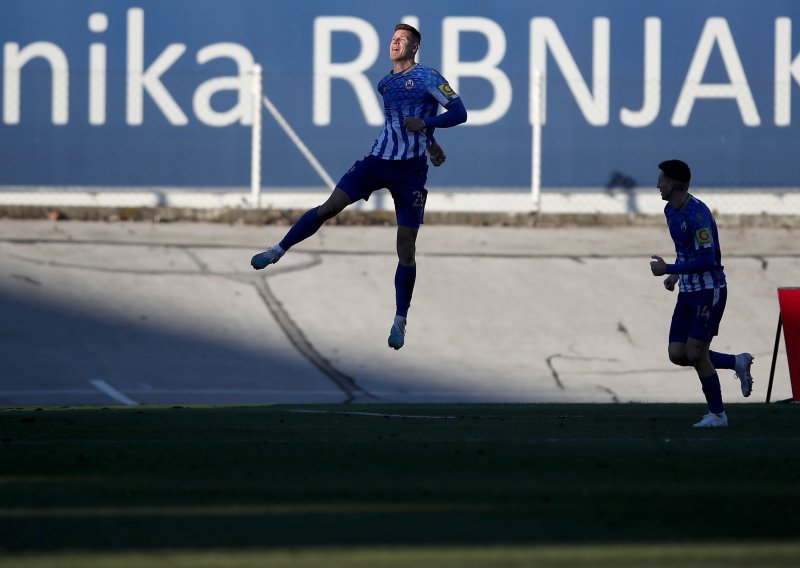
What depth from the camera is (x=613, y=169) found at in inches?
760

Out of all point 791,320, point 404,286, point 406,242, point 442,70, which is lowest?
point 791,320

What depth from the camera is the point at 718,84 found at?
19328 millimetres

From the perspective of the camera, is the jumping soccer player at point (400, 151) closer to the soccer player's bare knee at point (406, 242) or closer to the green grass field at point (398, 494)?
the soccer player's bare knee at point (406, 242)

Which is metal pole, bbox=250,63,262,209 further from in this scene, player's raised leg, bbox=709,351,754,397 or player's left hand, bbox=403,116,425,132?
player's raised leg, bbox=709,351,754,397

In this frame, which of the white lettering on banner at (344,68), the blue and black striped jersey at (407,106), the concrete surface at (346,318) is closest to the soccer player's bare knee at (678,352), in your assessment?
the blue and black striped jersey at (407,106)

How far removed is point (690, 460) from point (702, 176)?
1394cm

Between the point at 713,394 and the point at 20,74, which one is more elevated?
the point at 20,74

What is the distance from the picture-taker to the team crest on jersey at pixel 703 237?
7914 millimetres

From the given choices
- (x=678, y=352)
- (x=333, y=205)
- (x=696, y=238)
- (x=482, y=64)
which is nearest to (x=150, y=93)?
(x=482, y=64)

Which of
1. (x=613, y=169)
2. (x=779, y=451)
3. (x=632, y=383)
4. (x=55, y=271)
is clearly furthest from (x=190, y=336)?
(x=779, y=451)

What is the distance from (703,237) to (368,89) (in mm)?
11812

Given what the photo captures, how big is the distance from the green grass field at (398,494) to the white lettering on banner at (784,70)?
12182 millimetres

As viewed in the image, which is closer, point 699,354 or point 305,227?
point 699,354

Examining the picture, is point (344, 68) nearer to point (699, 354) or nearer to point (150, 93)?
point (150, 93)
